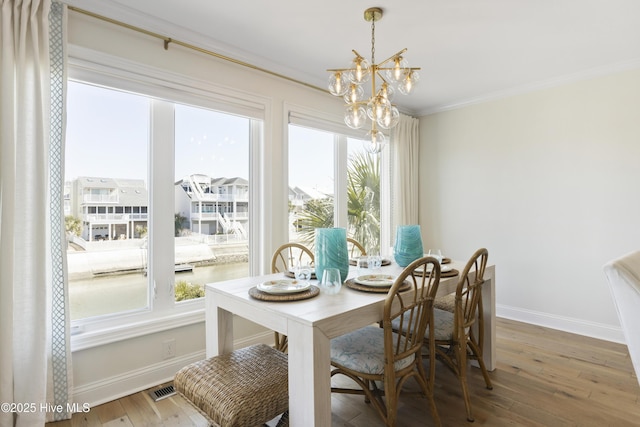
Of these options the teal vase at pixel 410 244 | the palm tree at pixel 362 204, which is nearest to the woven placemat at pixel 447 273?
the teal vase at pixel 410 244

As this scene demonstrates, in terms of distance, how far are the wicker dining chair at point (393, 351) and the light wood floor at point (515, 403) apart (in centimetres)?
30

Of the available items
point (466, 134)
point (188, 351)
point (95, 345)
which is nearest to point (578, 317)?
point (466, 134)

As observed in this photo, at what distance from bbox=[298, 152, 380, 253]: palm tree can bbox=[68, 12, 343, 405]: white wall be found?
0.70m

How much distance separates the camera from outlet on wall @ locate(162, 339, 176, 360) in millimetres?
2449

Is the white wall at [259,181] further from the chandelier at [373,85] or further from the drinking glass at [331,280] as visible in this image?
the drinking glass at [331,280]

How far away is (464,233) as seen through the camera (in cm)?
416

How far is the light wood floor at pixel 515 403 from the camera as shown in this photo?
196 cm

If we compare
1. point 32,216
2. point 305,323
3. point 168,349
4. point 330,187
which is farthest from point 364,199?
point 32,216

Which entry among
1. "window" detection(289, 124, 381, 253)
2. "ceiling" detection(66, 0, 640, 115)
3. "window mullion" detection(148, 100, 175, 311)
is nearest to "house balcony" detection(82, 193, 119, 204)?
"window mullion" detection(148, 100, 175, 311)

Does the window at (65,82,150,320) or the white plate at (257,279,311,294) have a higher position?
the window at (65,82,150,320)

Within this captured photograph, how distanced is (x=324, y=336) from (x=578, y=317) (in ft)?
10.6

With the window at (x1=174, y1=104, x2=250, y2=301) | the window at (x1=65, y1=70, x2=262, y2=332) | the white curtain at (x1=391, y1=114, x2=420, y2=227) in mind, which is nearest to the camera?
the window at (x1=65, y1=70, x2=262, y2=332)

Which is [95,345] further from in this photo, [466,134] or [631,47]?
[631,47]

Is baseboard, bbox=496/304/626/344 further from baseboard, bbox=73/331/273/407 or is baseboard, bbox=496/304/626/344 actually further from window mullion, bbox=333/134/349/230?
baseboard, bbox=73/331/273/407
